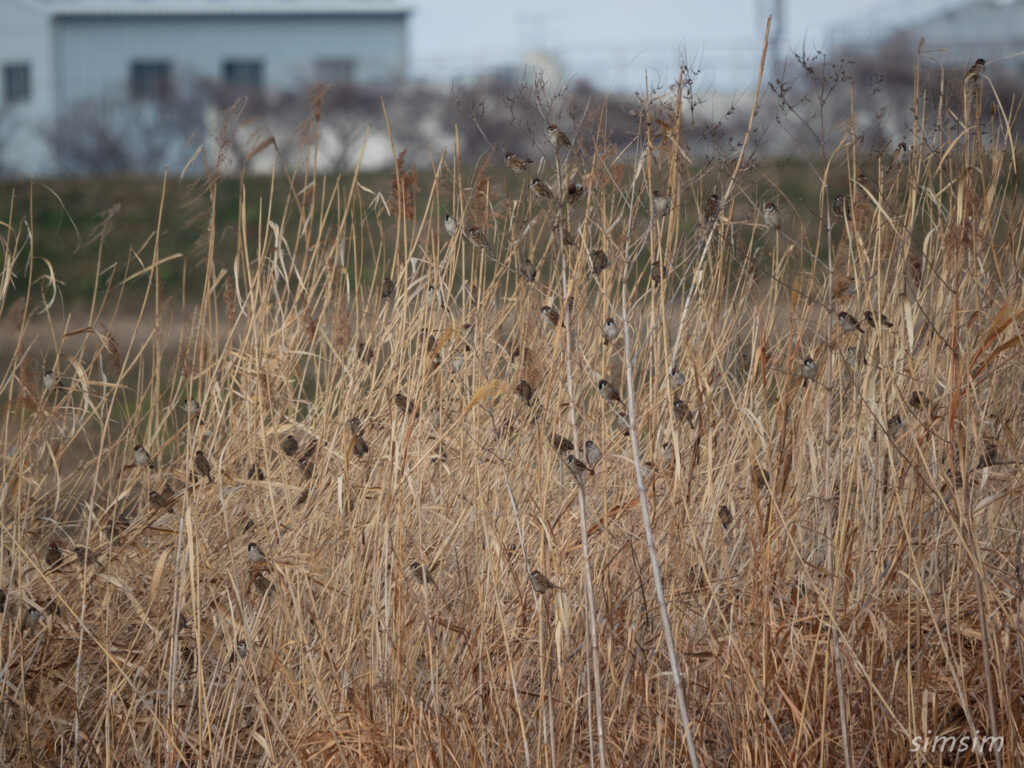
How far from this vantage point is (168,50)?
24.2 metres

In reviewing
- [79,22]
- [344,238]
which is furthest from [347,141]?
[344,238]

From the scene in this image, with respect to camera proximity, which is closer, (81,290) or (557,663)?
(557,663)

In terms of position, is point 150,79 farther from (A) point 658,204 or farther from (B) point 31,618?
(A) point 658,204

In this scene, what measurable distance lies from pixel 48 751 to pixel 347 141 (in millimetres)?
18312

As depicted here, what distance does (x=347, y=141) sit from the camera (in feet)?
63.1

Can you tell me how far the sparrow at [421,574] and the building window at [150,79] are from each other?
21793 millimetres

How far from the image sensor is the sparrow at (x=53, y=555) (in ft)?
6.10

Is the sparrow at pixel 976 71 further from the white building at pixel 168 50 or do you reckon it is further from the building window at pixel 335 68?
the building window at pixel 335 68

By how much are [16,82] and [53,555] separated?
81.0 ft

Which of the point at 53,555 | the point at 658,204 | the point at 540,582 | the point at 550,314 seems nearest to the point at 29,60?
the point at 53,555

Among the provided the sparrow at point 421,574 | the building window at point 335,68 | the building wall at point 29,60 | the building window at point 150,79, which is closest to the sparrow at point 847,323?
the sparrow at point 421,574

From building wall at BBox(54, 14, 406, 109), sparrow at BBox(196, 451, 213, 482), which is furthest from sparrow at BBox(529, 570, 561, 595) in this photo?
building wall at BBox(54, 14, 406, 109)

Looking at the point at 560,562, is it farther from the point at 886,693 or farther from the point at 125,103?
the point at 125,103

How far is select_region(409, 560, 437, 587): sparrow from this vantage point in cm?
154
